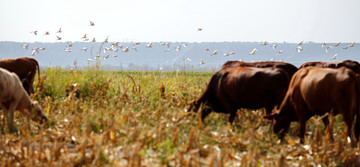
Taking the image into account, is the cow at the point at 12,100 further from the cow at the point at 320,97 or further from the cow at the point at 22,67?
the cow at the point at 320,97

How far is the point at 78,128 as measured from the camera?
7164 millimetres

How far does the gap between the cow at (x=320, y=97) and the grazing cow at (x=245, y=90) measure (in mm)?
650

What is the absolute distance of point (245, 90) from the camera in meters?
8.38

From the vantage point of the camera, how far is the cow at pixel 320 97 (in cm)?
647

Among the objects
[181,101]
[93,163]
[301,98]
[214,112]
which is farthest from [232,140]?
[181,101]

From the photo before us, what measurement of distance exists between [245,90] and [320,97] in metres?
1.91

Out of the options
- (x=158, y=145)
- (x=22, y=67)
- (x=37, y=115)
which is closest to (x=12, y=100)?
(x=37, y=115)

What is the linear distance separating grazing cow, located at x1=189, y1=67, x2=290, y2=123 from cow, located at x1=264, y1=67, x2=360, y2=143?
650 millimetres

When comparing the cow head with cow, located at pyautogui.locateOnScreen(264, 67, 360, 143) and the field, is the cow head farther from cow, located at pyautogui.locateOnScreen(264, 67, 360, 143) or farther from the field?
cow, located at pyautogui.locateOnScreen(264, 67, 360, 143)

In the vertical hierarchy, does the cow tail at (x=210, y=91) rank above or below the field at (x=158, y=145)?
above

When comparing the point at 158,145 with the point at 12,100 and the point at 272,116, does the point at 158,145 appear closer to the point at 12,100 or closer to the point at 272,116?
the point at 272,116

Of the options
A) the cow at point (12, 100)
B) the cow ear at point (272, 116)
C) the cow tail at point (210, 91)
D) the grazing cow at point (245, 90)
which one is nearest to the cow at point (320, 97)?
the cow ear at point (272, 116)

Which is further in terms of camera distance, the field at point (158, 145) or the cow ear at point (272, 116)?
the cow ear at point (272, 116)

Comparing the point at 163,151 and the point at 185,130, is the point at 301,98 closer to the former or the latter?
the point at 185,130
